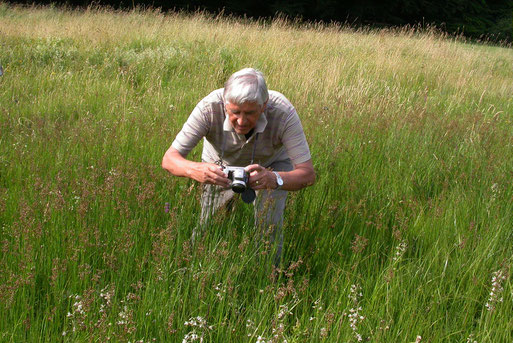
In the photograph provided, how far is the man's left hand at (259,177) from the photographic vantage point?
2.62 m

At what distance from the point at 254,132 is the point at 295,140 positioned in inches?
10.5

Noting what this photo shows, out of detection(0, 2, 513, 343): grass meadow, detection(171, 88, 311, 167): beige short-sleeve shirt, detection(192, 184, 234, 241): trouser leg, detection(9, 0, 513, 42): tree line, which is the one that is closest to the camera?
detection(0, 2, 513, 343): grass meadow

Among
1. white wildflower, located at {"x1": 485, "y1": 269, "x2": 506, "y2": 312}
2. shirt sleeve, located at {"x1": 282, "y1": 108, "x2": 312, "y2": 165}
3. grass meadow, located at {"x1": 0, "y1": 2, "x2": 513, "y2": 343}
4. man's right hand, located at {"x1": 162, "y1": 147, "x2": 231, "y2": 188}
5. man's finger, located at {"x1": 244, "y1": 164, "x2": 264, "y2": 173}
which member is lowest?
grass meadow, located at {"x1": 0, "y1": 2, "x2": 513, "y2": 343}

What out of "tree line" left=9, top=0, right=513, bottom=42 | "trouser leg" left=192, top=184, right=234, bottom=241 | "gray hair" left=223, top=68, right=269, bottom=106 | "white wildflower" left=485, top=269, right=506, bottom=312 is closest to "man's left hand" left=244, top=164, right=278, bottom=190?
"trouser leg" left=192, top=184, right=234, bottom=241

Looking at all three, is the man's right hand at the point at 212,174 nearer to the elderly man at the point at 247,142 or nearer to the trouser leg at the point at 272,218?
the elderly man at the point at 247,142

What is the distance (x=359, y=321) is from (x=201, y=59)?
6.55m

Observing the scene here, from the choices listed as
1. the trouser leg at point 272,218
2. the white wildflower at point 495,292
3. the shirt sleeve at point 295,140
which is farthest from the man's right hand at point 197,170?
the white wildflower at point 495,292

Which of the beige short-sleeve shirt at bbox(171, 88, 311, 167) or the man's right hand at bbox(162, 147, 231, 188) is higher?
the beige short-sleeve shirt at bbox(171, 88, 311, 167)

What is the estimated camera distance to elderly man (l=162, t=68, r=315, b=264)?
2.65 m

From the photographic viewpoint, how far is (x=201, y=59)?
26.5ft

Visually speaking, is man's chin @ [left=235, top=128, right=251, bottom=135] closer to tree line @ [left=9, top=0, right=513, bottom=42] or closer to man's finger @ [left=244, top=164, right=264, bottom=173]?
man's finger @ [left=244, top=164, right=264, bottom=173]

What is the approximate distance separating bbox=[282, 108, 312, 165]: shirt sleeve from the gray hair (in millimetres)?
280

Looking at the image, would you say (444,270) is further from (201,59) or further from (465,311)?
(201,59)

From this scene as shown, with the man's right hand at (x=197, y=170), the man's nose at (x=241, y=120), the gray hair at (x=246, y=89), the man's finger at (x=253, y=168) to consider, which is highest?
the gray hair at (x=246, y=89)
